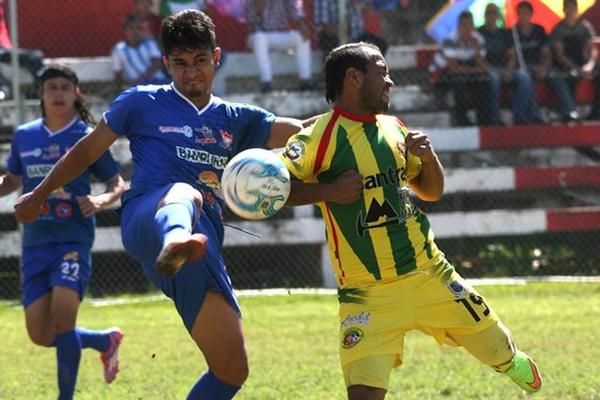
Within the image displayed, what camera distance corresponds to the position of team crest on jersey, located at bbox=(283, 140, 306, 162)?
207 inches

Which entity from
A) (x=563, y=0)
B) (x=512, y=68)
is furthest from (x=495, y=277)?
(x=563, y=0)

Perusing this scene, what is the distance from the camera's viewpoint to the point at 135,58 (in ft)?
47.0

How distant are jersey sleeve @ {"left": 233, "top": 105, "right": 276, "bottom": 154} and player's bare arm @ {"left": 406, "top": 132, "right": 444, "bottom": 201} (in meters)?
0.74

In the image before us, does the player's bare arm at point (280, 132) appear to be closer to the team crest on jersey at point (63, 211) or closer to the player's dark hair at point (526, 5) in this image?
the team crest on jersey at point (63, 211)

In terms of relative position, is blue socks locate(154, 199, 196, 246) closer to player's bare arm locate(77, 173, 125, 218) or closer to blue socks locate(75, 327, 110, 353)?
player's bare arm locate(77, 173, 125, 218)

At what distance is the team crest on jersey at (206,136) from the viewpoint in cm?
556

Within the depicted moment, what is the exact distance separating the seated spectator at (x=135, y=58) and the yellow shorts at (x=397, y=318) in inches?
360

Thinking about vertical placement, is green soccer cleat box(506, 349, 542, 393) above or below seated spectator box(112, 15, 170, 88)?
above

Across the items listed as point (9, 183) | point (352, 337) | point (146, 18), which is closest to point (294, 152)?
point (352, 337)

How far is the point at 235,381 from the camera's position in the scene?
17.6 feet

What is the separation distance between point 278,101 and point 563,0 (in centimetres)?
370

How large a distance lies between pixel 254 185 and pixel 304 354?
4.59m

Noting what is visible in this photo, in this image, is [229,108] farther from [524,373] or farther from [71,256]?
[71,256]

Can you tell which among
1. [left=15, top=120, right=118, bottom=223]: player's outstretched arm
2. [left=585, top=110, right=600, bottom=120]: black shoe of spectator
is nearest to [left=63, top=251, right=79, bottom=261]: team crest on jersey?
[left=15, top=120, right=118, bottom=223]: player's outstretched arm
